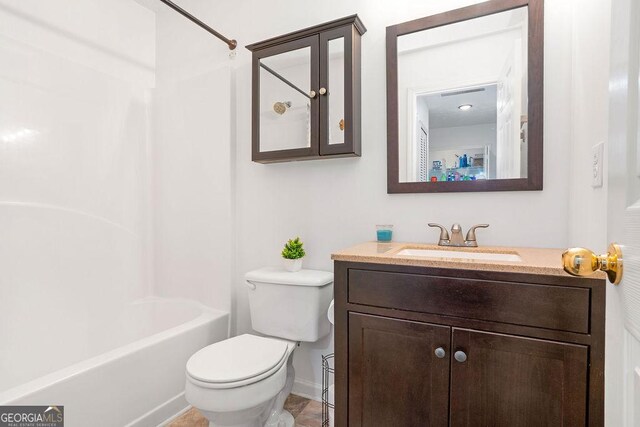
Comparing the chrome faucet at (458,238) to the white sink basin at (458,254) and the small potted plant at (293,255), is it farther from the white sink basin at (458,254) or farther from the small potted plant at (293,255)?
the small potted plant at (293,255)

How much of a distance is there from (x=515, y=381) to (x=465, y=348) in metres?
0.16

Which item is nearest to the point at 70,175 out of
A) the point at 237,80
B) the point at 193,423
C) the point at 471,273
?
the point at 237,80

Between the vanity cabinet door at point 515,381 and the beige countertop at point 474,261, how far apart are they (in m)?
0.21

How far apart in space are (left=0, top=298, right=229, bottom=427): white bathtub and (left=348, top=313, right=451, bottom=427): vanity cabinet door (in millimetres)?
1009

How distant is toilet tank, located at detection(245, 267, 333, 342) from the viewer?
5.51 feet

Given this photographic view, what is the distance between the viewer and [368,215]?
1.78 meters

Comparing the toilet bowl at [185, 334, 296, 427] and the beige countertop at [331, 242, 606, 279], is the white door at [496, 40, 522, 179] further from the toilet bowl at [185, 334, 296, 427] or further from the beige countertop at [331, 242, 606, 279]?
the toilet bowl at [185, 334, 296, 427]

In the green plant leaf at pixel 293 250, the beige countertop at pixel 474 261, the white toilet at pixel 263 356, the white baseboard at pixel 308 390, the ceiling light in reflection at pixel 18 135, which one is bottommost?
the white baseboard at pixel 308 390

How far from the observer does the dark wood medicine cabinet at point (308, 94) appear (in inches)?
66.9

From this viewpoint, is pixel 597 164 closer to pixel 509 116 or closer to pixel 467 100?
pixel 509 116

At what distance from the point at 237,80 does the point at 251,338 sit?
5.21 ft

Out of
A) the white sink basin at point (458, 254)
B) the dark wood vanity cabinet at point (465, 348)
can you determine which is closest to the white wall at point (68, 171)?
the dark wood vanity cabinet at point (465, 348)

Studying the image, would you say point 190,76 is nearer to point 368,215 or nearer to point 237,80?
point 237,80
